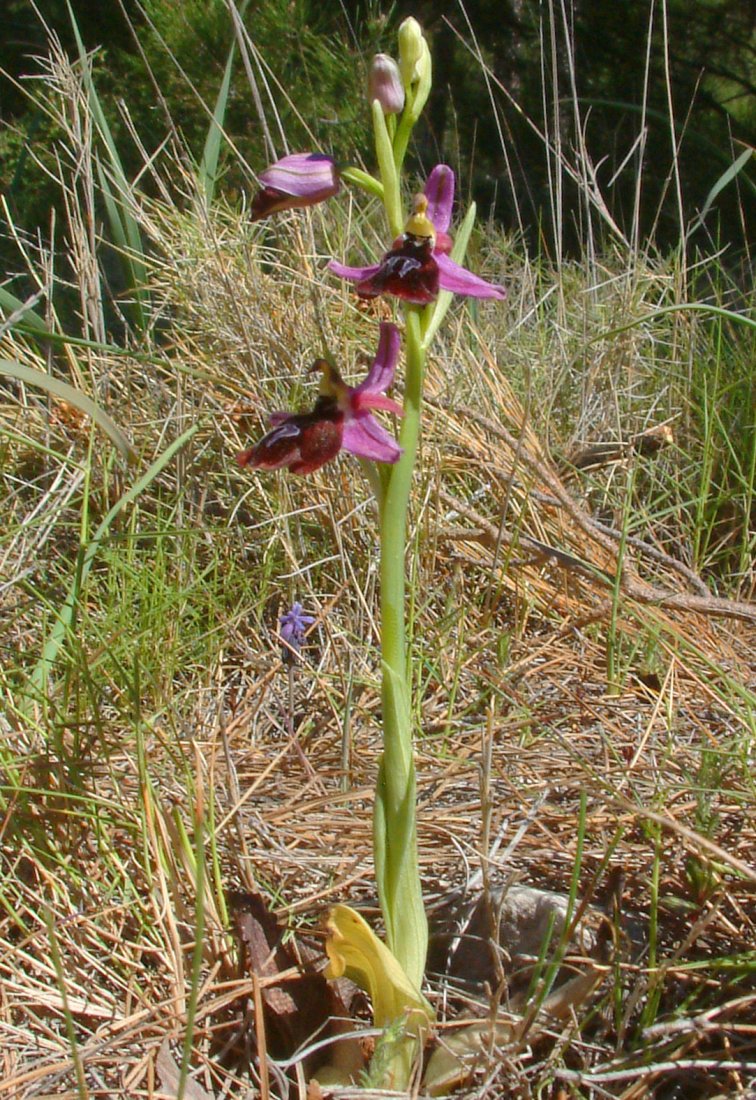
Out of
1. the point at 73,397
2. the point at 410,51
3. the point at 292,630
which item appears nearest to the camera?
the point at 73,397

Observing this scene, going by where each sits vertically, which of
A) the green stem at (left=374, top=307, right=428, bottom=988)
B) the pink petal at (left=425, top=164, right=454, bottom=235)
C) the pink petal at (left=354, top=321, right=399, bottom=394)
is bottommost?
the green stem at (left=374, top=307, right=428, bottom=988)

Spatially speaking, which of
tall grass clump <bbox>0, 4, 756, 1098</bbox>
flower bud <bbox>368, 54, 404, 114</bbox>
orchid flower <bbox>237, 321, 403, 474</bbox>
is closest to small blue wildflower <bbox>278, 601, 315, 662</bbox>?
tall grass clump <bbox>0, 4, 756, 1098</bbox>

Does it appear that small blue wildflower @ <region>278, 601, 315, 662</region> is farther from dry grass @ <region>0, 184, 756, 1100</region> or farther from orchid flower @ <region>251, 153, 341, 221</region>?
orchid flower @ <region>251, 153, 341, 221</region>

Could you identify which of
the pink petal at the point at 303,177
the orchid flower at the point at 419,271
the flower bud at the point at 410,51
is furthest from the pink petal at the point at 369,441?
the flower bud at the point at 410,51

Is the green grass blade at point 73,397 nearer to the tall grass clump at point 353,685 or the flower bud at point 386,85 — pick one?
the tall grass clump at point 353,685

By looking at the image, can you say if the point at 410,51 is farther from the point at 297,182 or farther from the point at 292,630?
the point at 292,630

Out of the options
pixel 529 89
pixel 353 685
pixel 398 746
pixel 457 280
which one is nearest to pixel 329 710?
pixel 353 685

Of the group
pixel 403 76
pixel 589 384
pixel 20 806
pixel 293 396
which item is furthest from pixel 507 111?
pixel 20 806
